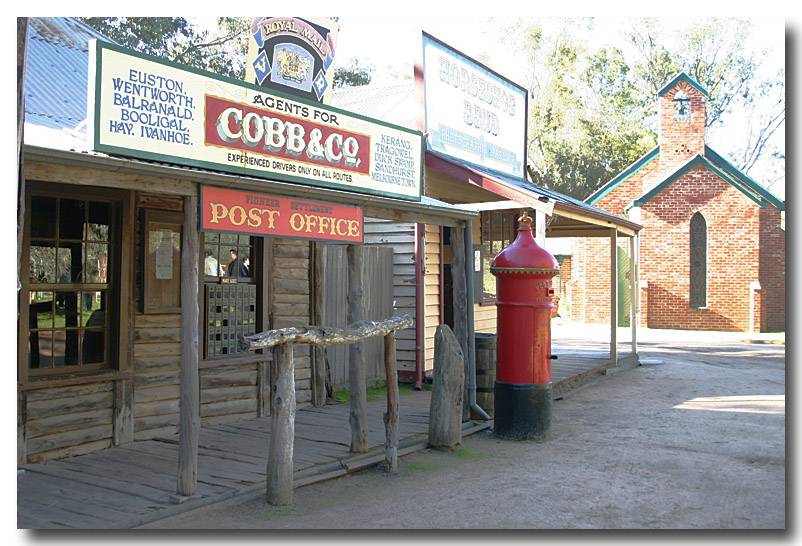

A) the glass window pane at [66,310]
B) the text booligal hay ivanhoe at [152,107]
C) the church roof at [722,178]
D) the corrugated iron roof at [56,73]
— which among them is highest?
the church roof at [722,178]

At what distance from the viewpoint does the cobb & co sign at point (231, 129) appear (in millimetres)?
5367

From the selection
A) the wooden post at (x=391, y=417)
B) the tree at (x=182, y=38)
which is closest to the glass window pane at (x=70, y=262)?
the wooden post at (x=391, y=417)

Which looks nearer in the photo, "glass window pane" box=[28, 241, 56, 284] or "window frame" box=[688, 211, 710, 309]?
"glass window pane" box=[28, 241, 56, 284]

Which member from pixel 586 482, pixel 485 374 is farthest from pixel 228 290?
pixel 586 482

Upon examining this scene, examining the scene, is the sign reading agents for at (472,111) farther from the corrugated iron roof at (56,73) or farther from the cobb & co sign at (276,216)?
the corrugated iron roof at (56,73)

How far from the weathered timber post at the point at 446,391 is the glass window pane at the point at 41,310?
3646 mm

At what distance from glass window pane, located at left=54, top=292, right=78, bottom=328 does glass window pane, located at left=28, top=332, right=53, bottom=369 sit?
5.8 inches

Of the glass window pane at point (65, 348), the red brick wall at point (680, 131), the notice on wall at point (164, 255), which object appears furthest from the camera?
the red brick wall at point (680, 131)

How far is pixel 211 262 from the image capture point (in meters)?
9.00

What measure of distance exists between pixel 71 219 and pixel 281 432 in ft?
9.98

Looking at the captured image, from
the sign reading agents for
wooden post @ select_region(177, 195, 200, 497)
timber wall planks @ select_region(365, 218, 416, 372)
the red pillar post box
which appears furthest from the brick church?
wooden post @ select_region(177, 195, 200, 497)

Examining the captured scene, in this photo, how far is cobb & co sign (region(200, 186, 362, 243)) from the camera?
19.9 ft

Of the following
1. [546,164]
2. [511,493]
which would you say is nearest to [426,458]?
[511,493]

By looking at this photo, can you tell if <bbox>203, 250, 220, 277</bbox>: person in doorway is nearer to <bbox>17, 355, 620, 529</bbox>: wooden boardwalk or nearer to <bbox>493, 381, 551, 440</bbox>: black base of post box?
<bbox>17, 355, 620, 529</bbox>: wooden boardwalk
